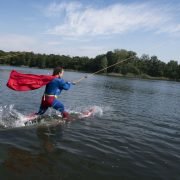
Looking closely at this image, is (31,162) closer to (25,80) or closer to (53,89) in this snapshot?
(53,89)

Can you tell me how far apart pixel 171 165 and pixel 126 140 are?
11.4ft

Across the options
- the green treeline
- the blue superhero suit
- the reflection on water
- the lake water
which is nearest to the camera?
the reflection on water

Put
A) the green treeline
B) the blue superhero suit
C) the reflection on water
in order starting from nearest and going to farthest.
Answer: the reflection on water → the blue superhero suit → the green treeline

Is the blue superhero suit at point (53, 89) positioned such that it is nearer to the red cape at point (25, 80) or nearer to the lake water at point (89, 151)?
the red cape at point (25, 80)

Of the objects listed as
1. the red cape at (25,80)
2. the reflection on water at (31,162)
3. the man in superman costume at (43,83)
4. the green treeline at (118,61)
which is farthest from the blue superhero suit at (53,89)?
the green treeline at (118,61)

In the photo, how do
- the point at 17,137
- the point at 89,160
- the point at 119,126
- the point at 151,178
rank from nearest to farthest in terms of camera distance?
the point at 151,178 → the point at 89,160 → the point at 17,137 → the point at 119,126

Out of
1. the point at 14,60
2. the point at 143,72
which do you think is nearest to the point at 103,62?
the point at 143,72

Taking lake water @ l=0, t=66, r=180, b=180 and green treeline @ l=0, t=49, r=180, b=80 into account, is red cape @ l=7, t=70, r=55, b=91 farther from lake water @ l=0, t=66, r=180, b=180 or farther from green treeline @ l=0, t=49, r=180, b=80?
green treeline @ l=0, t=49, r=180, b=80

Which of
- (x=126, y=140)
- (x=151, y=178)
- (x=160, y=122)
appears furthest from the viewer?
(x=160, y=122)

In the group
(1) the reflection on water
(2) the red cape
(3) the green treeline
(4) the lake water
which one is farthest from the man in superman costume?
(3) the green treeline

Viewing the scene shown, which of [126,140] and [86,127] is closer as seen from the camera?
[126,140]

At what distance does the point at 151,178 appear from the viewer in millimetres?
10773

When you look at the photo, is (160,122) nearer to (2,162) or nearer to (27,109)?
(27,109)

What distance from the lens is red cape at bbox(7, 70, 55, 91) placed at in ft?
53.0
